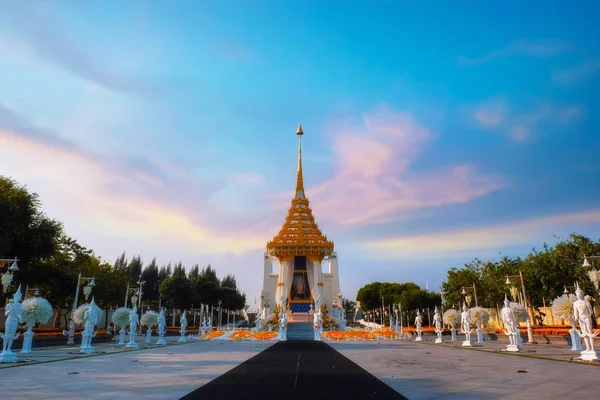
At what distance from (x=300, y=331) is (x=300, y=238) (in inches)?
731

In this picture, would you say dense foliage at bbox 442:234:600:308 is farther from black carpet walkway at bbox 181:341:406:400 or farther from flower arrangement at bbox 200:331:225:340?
flower arrangement at bbox 200:331:225:340

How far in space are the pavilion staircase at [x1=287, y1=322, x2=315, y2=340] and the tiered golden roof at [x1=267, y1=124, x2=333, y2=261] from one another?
1362 centimetres

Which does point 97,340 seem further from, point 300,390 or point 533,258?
point 533,258

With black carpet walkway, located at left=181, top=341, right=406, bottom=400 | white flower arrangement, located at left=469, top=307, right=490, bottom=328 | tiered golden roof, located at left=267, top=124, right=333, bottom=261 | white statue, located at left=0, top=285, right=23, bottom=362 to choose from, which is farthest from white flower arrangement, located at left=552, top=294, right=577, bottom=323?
tiered golden roof, located at left=267, top=124, right=333, bottom=261

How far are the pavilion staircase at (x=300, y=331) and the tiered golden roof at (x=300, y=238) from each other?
536 inches

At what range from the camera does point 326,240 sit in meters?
63.8

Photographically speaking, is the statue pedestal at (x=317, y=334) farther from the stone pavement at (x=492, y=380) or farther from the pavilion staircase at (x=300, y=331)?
the stone pavement at (x=492, y=380)

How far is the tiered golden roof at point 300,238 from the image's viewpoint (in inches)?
2442

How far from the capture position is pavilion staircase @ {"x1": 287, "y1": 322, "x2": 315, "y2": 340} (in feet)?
146

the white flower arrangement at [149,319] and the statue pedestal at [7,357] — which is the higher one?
the white flower arrangement at [149,319]

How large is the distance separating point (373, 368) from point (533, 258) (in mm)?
32472

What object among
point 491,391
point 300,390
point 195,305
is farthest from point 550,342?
point 195,305

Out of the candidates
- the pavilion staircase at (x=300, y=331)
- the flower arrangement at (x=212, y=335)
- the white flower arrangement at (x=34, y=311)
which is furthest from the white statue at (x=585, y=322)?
the flower arrangement at (x=212, y=335)

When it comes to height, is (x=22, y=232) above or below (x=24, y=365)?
above
